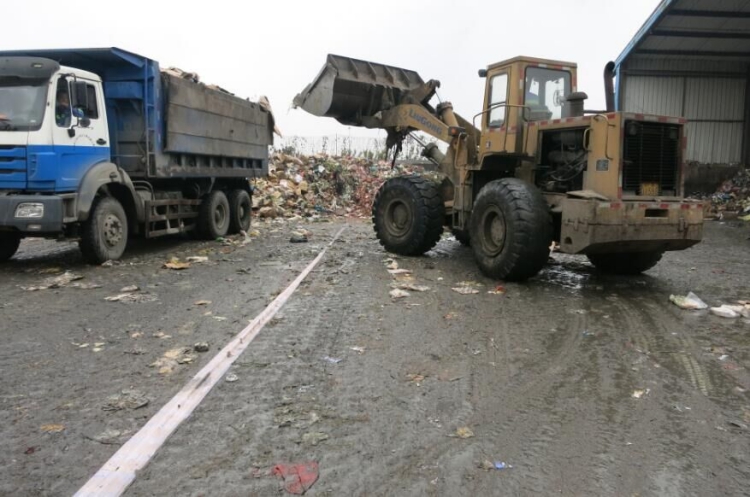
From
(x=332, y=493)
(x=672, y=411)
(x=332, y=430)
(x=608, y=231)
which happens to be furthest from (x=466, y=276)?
(x=332, y=493)

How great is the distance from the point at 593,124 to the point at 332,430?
5.07 meters

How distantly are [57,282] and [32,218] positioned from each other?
933 mm

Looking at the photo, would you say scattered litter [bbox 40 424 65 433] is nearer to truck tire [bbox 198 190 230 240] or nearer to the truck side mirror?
the truck side mirror

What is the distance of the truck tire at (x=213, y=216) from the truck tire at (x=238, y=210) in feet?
1.36

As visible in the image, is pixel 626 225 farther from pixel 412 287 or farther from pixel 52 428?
pixel 52 428

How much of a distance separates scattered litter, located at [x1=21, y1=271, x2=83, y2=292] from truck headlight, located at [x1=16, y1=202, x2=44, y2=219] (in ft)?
2.63

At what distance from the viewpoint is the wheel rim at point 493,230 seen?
279 inches

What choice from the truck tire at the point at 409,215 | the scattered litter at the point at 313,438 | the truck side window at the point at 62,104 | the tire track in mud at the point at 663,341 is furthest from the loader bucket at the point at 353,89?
the scattered litter at the point at 313,438

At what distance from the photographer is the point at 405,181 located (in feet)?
30.6

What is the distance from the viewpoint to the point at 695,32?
1895 centimetres

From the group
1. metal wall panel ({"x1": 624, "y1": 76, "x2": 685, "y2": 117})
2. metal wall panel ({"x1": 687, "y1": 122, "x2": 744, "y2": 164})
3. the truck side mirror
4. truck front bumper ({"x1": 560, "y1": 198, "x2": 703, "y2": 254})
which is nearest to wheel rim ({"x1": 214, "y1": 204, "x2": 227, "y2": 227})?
the truck side mirror

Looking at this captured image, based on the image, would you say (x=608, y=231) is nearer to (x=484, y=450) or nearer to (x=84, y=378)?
(x=484, y=450)

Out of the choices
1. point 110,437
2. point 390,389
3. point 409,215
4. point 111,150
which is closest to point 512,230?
point 409,215

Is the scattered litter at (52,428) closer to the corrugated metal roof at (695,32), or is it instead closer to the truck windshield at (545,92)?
the truck windshield at (545,92)
